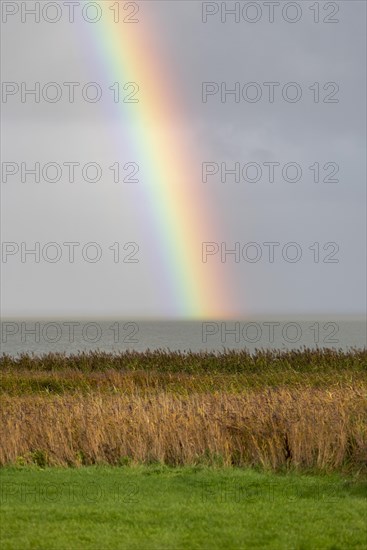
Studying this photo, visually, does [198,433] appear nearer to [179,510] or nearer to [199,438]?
[199,438]

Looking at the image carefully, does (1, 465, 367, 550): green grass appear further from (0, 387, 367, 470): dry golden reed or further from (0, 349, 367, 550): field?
(0, 387, 367, 470): dry golden reed

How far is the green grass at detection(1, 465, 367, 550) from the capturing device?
7.95 meters

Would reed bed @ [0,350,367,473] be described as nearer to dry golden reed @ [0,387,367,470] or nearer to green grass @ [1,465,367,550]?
dry golden reed @ [0,387,367,470]

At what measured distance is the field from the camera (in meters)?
8.18

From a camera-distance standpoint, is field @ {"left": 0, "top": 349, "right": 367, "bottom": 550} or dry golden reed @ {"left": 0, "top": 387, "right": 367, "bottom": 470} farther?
dry golden reed @ {"left": 0, "top": 387, "right": 367, "bottom": 470}

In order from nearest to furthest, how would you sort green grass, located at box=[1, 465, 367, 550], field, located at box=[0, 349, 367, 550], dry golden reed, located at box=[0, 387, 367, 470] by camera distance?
green grass, located at box=[1, 465, 367, 550] < field, located at box=[0, 349, 367, 550] < dry golden reed, located at box=[0, 387, 367, 470]

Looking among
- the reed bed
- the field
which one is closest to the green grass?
the field

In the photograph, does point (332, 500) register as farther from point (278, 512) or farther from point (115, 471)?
point (115, 471)

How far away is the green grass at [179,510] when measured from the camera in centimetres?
795

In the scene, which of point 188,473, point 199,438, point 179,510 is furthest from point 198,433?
point 179,510

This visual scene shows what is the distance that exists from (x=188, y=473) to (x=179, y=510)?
2511 mm

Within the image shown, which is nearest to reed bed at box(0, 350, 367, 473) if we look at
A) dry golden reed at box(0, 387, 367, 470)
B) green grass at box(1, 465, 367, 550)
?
A: dry golden reed at box(0, 387, 367, 470)

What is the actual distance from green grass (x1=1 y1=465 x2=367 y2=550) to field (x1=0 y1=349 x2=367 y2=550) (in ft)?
0.05

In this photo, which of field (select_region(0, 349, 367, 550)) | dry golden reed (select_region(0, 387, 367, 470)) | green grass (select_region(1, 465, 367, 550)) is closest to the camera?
green grass (select_region(1, 465, 367, 550))
